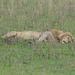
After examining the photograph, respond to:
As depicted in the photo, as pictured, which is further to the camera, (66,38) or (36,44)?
(66,38)

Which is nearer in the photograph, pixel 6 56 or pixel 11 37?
pixel 6 56

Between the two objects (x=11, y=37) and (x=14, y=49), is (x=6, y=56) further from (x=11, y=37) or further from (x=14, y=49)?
(x=11, y=37)

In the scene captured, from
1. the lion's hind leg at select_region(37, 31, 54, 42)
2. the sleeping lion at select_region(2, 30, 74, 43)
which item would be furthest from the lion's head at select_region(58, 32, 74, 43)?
the lion's hind leg at select_region(37, 31, 54, 42)

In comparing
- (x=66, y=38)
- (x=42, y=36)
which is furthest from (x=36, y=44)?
(x=66, y=38)

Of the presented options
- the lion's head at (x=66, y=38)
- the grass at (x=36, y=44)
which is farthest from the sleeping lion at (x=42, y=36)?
the grass at (x=36, y=44)

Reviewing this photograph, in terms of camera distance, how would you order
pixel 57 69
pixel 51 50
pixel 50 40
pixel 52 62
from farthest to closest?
pixel 50 40
pixel 51 50
pixel 52 62
pixel 57 69

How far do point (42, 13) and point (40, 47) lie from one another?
5.40 metres

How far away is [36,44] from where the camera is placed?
1069 centimetres

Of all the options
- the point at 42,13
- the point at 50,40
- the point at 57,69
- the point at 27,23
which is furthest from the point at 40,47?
the point at 42,13

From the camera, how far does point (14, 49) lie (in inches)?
397

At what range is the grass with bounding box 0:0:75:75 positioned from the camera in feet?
26.1

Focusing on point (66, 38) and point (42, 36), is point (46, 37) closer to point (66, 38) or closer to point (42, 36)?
point (42, 36)

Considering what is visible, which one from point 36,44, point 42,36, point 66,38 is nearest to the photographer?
point 36,44

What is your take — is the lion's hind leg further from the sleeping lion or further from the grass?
the grass
